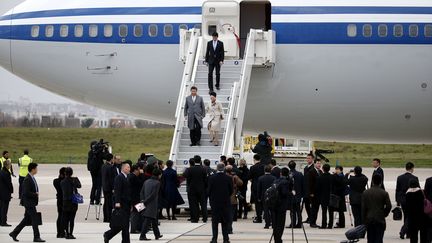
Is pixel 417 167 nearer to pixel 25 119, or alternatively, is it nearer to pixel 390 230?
pixel 390 230

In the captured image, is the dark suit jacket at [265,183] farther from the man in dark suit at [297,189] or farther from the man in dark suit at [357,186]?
the man in dark suit at [357,186]

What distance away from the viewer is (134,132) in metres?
84.1

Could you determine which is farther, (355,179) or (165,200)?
(165,200)

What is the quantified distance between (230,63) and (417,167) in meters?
30.9

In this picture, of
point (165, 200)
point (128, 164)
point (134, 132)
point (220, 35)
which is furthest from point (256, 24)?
point (134, 132)

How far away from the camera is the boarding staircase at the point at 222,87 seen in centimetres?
2819

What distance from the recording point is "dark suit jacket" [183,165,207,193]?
1010 inches

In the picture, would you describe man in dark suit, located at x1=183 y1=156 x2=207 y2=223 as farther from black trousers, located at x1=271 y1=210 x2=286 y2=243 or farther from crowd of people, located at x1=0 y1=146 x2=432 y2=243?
black trousers, located at x1=271 y1=210 x2=286 y2=243

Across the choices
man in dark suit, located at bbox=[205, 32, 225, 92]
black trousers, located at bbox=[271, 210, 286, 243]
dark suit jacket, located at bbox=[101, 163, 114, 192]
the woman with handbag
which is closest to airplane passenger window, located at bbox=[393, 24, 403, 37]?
man in dark suit, located at bbox=[205, 32, 225, 92]

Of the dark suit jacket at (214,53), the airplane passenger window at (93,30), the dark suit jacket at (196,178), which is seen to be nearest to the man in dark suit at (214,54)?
the dark suit jacket at (214,53)

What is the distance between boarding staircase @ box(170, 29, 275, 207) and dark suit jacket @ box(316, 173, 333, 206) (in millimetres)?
2843

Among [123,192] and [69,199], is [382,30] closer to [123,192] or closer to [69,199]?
[69,199]

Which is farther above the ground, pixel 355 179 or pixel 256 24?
pixel 256 24

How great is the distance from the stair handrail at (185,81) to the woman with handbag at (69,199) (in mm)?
5779
